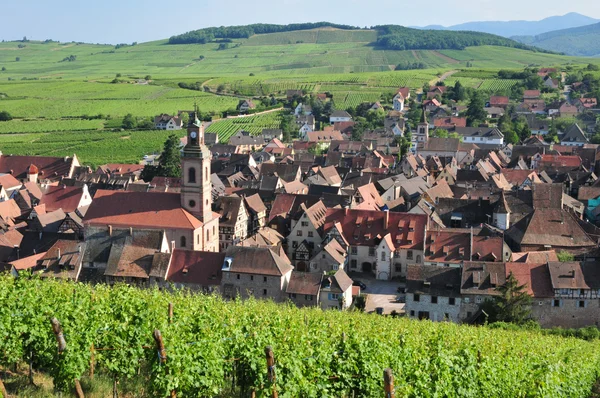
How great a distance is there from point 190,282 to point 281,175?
161 feet

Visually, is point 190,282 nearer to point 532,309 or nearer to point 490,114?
point 532,309

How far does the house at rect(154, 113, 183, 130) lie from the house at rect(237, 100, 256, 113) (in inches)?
850

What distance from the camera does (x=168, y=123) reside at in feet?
547

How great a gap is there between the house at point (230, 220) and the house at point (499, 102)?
126 meters

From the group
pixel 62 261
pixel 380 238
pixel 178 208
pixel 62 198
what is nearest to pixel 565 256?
pixel 380 238

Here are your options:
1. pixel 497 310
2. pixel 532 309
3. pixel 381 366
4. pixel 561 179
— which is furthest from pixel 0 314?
pixel 561 179

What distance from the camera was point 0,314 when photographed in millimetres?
26703

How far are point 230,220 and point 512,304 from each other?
2975 centimetres

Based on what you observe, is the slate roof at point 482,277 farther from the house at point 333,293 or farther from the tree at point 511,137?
the tree at point 511,137

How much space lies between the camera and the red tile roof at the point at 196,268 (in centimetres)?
5141

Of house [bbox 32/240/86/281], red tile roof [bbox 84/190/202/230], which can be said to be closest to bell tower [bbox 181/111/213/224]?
red tile roof [bbox 84/190/202/230]

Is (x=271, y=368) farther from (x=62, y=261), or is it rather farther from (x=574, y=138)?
(x=574, y=138)

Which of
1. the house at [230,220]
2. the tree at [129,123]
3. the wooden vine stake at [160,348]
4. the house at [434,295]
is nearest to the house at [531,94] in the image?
the tree at [129,123]

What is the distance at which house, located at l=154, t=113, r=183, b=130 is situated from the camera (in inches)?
6563
